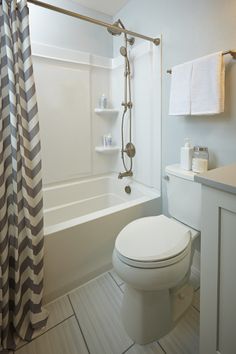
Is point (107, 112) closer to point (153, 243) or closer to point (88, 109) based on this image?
point (88, 109)

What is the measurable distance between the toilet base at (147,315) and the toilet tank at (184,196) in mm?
457

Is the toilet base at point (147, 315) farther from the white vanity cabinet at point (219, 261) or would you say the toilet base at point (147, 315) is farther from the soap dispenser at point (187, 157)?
the soap dispenser at point (187, 157)

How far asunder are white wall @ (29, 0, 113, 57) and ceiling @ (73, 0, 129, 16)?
47mm

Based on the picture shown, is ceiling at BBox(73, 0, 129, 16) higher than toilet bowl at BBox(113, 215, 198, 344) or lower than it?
higher

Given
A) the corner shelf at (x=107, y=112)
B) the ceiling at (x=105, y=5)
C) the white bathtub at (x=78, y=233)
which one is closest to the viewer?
the white bathtub at (x=78, y=233)

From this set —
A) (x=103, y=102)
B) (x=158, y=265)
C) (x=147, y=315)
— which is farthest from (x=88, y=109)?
(x=147, y=315)

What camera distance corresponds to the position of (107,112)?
89.7 inches

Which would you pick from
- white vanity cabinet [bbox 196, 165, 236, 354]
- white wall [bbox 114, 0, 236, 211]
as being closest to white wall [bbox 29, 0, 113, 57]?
white wall [bbox 114, 0, 236, 211]

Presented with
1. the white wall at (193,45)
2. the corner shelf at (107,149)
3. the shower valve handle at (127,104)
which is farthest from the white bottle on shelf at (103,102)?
the white wall at (193,45)

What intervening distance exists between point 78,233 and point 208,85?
1.22 metres

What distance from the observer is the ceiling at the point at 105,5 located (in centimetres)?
196

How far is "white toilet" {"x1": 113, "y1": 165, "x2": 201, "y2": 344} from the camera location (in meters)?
1.04

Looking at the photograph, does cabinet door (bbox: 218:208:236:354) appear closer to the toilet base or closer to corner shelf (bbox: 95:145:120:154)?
the toilet base

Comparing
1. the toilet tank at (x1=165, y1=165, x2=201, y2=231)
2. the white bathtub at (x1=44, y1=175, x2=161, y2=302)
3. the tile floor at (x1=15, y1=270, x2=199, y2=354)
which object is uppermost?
the toilet tank at (x1=165, y1=165, x2=201, y2=231)
